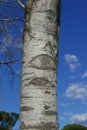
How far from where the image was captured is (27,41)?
4.13m

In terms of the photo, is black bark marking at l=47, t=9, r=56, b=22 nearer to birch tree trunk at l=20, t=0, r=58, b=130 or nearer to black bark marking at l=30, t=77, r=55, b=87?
birch tree trunk at l=20, t=0, r=58, b=130

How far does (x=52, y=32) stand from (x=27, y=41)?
11.1 inches

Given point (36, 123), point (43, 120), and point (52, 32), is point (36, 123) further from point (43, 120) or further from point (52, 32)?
point (52, 32)

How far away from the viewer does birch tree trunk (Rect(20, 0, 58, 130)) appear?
3.85 m

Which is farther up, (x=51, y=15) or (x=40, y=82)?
(x=51, y=15)

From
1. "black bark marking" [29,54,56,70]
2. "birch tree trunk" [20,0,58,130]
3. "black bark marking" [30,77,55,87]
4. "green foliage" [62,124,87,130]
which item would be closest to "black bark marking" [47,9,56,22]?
"birch tree trunk" [20,0,58,130]

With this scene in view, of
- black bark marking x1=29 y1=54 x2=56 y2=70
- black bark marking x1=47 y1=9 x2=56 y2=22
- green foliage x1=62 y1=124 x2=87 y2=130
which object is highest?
black bark marking x1=47 y1=9 x2=56 y2=22

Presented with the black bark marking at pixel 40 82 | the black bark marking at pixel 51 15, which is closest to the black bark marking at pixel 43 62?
the black bark marking at pixel 40 82

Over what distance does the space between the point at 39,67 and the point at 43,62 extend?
0.22 feet

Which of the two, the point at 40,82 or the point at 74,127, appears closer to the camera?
the point at 40,82

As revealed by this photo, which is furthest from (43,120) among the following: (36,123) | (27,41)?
(27,41)

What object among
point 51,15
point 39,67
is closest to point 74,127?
point 51,15

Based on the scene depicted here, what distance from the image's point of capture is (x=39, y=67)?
13.0ft

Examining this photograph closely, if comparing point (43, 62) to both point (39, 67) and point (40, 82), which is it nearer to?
point (39, 67)
